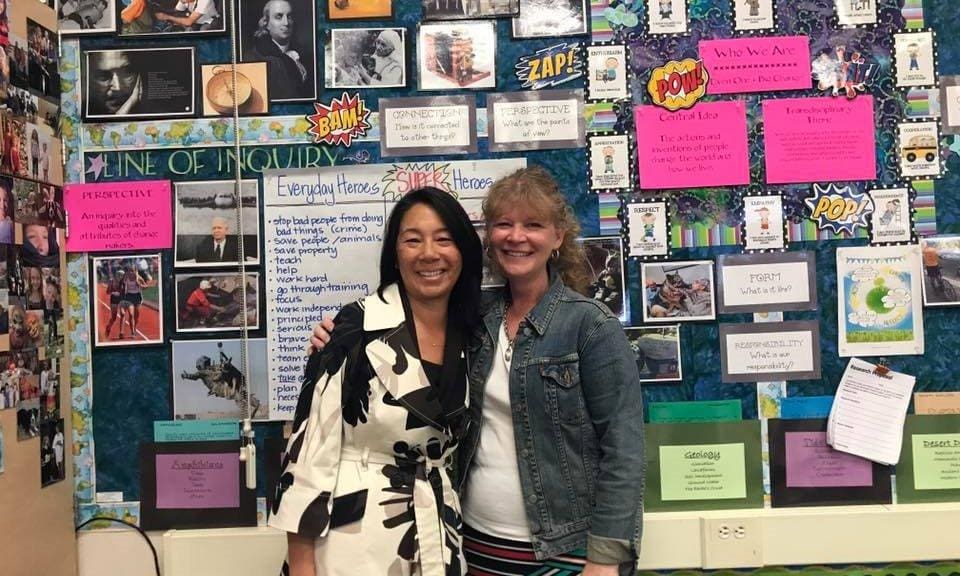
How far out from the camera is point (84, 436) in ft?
4.84

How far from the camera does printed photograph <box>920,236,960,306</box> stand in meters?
1.46

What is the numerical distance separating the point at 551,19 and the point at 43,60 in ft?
3.62

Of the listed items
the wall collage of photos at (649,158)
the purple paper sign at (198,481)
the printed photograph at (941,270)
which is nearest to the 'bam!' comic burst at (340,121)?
the wall collage of photos at (649,158)

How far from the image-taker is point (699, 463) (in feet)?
4.78

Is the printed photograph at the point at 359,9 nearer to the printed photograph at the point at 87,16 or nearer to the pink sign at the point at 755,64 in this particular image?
the printed photograph at the point at 87,16

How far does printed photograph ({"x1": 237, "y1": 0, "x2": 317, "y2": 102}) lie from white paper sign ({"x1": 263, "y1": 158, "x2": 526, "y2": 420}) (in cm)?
18

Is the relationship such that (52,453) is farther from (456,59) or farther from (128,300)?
(456,59)

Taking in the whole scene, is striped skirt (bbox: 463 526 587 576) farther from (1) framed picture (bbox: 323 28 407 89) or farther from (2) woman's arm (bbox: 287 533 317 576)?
(1) framed picture (bbox: 323 28 407 89)

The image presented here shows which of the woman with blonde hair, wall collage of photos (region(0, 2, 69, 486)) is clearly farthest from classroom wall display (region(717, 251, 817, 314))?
wall collage of photos (region(0, 2, 69, 486))

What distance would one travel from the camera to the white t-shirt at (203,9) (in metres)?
1.47

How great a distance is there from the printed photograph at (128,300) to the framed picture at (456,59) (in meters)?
0.73

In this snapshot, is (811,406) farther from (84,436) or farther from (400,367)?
(84,436)

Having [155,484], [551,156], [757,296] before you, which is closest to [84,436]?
[155,484]

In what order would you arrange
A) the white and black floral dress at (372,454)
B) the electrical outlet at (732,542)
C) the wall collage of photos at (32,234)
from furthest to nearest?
1. the electrical outlet at (732,542)
2. the wall collage of photos at (32,234)
3. the white and black floral dress at (372,454)
